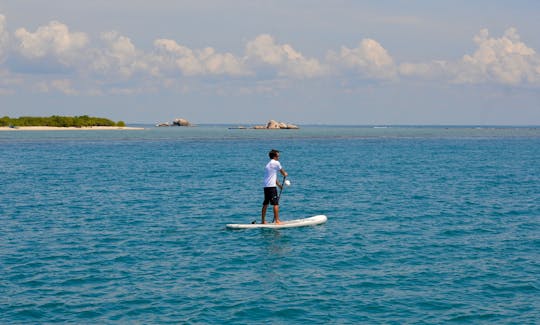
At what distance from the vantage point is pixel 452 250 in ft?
64.6

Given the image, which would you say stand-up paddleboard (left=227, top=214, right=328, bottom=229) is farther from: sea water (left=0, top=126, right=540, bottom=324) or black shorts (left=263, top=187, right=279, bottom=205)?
black shorts (left=263, top=187, right=279, bottom=205)

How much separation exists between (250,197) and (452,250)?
1662 centimetres

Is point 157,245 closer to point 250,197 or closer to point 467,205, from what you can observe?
point 250,197

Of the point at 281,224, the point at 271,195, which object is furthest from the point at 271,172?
the point at 281,224

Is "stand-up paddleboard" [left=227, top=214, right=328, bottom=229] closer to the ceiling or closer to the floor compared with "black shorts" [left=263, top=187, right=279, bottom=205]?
closer to the floor

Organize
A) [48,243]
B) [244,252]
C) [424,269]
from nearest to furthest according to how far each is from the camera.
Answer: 1. [424,269]
2. [244,252]
3. [48,243]

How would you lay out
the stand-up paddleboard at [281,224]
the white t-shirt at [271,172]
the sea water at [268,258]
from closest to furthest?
the sea water at [268,258] < the white t-shirt at [271,172] < the stand-up paddleboard at [281,224]

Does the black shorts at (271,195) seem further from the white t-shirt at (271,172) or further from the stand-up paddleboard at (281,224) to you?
the stand-up paddleboard at (281,224)

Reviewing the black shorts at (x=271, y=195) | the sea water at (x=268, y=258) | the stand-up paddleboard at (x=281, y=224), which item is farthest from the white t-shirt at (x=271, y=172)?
the sea water at (x=268, y=258)

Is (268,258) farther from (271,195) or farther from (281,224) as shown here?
(281,224)

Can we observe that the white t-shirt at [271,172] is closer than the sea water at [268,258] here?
No

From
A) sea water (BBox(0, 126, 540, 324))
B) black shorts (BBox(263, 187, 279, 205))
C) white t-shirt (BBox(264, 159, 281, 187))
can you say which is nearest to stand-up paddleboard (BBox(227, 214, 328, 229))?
sea water (BBox(0, 126, 540, 324))

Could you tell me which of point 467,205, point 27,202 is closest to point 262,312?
point 467,205

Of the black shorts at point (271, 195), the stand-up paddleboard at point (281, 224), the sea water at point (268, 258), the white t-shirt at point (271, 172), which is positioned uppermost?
the white t-shirt at point (271, 172)
